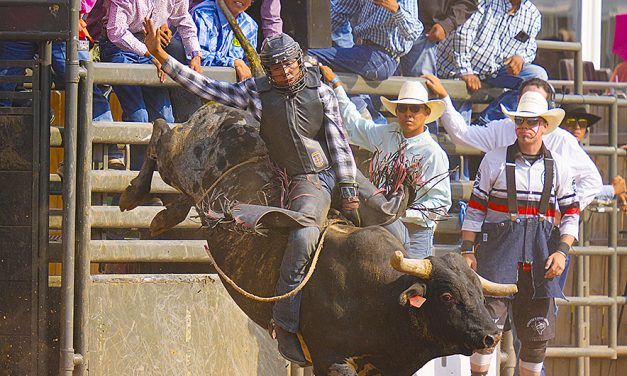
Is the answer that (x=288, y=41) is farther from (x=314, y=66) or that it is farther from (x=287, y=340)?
(x=287, y=340)

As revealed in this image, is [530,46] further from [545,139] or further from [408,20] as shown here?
[408,20]

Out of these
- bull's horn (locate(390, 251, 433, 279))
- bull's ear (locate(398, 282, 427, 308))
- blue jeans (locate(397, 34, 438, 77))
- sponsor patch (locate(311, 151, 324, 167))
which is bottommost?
bull's ear (locate(398, 282, 427, 308))

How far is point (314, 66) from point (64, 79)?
1784mm

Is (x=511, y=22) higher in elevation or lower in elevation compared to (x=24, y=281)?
higher

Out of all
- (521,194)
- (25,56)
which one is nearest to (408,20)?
(521,194)

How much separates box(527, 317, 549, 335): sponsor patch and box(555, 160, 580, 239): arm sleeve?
0.64 meters

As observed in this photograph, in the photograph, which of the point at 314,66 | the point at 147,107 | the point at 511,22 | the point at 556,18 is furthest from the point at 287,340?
the point at 556,18

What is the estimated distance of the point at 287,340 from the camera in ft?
24.9

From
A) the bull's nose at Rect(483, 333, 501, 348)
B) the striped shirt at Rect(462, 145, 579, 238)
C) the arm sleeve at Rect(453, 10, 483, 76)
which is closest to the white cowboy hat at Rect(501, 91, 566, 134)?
the striped shirt at Rect(462, 145, 579, 238)

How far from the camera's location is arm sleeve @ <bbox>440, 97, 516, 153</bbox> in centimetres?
939

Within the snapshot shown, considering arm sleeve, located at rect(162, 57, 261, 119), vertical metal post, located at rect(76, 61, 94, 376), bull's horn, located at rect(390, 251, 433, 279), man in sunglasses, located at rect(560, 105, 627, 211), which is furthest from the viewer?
man in sunglasses, located at rect(560, 105, 627, 211)

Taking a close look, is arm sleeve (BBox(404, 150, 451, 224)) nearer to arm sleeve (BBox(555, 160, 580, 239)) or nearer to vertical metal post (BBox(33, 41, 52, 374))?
arm sleeve (BBox(555, 160, 580, 239))

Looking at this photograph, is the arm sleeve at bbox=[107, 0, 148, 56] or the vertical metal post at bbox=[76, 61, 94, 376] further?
the arm sleeve at bbox=[107, 0, 148, 56]

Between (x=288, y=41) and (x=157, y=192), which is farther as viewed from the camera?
(x=157, y=192)
